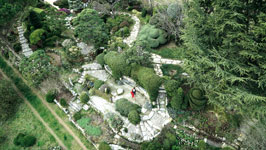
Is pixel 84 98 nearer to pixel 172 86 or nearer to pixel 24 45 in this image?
pixel 172 86

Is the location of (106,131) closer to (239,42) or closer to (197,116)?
(197,116)

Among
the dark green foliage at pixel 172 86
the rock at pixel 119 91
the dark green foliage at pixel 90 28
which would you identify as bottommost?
the rock at pixel 119 91

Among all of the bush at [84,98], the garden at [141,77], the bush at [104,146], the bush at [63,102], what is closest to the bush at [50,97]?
the garden at [141,77]

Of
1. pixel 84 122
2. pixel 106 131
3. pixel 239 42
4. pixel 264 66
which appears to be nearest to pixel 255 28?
pixel 239 42

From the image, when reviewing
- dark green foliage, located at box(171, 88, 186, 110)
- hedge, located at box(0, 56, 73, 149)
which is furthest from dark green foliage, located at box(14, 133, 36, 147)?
dark green foliage, located at box(171, 88, 186, 110)

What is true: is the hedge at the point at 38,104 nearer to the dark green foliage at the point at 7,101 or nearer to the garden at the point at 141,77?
the garden at the point at 141,77

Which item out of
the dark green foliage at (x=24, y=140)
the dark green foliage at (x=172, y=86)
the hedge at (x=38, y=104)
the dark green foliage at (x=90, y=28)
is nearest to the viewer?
the dark green foliage at (x=172, y=86)

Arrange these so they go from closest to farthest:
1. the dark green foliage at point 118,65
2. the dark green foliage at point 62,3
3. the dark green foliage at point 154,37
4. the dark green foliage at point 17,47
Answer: the dark green foliage at point 118,65 → the dark green foliage at point 154,37 → the dark green foliage at point 17,47 → the dark green foliage at point 62,3
